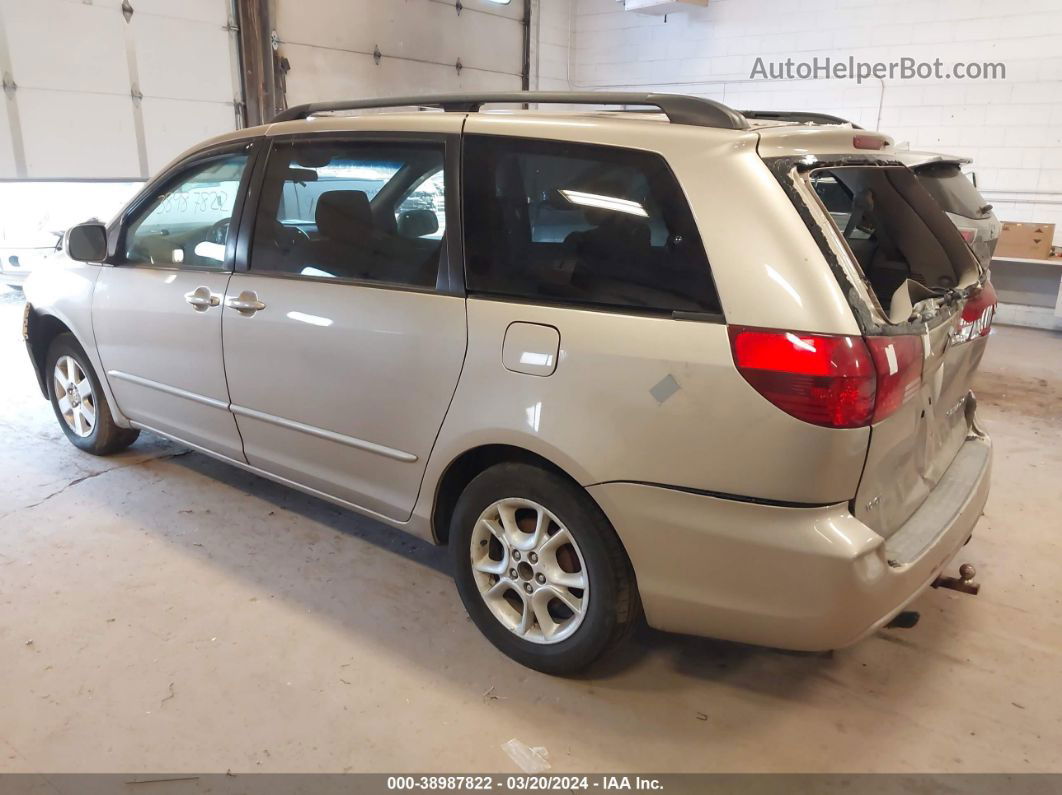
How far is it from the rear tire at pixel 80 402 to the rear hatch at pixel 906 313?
10.4 feet

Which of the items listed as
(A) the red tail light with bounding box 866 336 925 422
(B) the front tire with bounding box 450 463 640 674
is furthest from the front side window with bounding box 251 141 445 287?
(A) the red tail light with bounding box 866 336 925 422

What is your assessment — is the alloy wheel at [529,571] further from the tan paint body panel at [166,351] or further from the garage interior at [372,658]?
the tan paint body panel at [166,351]

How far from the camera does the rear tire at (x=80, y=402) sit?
3.55 meters

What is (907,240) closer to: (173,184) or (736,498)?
(736,498)

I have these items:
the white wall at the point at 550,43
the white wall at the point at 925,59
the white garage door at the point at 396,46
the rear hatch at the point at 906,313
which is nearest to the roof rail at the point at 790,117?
the rear hatch at the point at 906,313

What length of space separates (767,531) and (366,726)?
3.75 feet

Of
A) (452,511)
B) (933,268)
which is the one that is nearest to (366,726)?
(452,511)

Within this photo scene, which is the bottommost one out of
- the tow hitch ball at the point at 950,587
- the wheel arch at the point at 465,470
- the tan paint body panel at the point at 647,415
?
the tow hitch ball at the point at 950,587

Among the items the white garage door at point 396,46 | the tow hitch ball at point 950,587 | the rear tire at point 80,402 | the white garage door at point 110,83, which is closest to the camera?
the tow hitch ball at point 950,587

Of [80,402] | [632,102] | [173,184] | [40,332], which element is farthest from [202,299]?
[632,102]

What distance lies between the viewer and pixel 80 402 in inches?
144

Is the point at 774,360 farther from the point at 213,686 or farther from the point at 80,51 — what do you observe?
the point at 80,51

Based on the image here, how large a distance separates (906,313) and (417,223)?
4.47 feet

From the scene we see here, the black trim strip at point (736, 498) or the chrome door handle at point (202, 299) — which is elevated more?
the chrome door handle at point (202, 299)
